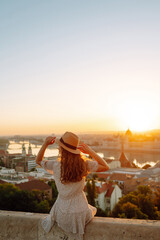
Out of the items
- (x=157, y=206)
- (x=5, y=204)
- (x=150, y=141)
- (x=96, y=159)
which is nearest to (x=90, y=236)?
(x=96, y=159)

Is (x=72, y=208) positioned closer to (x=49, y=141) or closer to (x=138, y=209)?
(x=49, y=141)

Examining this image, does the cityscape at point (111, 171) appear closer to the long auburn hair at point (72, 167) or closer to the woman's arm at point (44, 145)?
the woman's arm at point (44, 145)

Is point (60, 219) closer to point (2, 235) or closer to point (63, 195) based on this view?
point (63, 195)

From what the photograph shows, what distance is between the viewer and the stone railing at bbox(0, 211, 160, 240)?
1.27m

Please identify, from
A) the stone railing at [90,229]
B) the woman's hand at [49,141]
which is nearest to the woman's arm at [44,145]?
the woman's hand at [49,141]

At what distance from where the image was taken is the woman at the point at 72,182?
49.6 inches

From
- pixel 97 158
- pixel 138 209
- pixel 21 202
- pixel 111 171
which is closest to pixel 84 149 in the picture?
pixel 97 158

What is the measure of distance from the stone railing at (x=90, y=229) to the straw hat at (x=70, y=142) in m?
0.42

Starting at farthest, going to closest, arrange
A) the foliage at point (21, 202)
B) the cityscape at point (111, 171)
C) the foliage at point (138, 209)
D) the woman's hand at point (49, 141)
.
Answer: the cityscape at point (111, 171)
the foliage at point (21, 202)
the foliage at point (138, 209)
the woman's hand at point (49, 141)

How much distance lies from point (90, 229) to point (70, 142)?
477mm

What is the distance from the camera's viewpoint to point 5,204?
11461 mm

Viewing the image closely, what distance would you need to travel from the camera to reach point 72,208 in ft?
4.22

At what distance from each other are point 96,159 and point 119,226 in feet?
1.22

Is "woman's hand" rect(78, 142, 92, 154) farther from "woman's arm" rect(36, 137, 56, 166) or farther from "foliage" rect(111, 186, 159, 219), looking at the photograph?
"foliage" rect(111, 186, 159, 219)
